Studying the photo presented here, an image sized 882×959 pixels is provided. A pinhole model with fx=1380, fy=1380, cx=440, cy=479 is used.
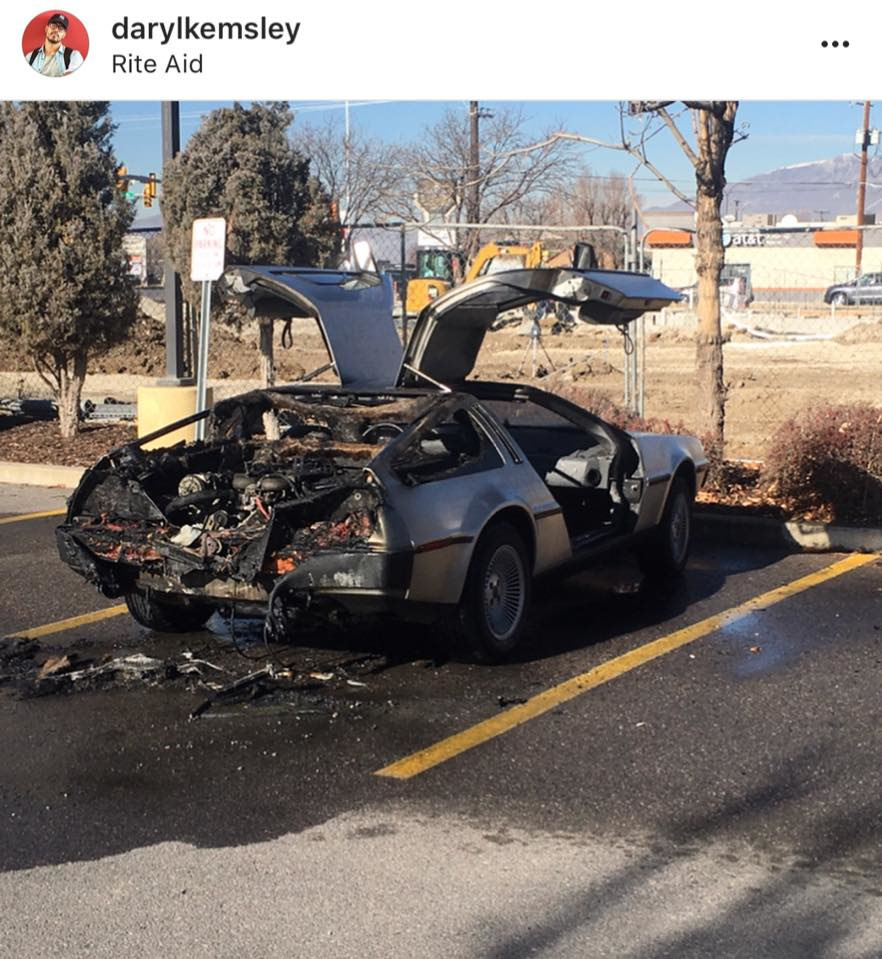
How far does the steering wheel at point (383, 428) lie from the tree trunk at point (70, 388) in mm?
9068

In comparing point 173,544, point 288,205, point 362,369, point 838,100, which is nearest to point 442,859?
point 173,544

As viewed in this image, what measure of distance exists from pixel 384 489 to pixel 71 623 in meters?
2.66

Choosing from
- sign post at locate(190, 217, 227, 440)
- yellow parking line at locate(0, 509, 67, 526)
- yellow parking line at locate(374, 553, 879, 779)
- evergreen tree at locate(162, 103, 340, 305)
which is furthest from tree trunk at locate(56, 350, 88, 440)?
yellow parking line at locate(374, 553, 879, 779)

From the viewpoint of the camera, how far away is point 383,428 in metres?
7.73

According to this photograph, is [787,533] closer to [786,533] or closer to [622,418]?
Result: [786,533]

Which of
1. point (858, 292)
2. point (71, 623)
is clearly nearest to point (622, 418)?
point (71, 623)

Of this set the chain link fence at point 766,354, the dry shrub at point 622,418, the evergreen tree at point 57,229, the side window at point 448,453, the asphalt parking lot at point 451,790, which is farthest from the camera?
the chain link fence at point 766,354

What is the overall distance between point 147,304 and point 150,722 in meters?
38.1

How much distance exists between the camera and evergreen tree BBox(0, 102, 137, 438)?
50.3 feet

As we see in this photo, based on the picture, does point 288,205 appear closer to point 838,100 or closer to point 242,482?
point 838,100

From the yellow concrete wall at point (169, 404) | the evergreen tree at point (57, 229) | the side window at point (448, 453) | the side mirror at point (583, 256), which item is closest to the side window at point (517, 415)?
the side mirror at point (583, 256)

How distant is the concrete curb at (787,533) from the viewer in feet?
33.6

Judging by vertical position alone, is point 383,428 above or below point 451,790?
above
